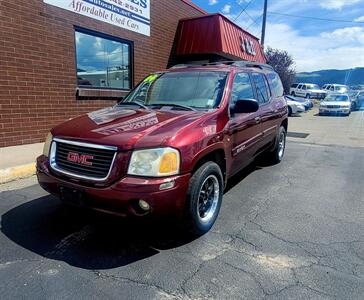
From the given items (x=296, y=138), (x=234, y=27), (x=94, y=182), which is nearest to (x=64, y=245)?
(x=94, y=182)

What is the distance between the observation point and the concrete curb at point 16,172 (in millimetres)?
5051

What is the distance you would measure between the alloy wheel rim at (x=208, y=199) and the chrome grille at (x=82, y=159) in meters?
1.08

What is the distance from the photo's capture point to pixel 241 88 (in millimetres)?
4559

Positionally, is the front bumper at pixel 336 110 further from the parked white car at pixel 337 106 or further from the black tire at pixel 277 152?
the black tire at pixel 277 152

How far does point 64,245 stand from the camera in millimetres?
3168

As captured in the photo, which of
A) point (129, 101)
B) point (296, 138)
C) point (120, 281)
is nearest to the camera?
point (120, 281)

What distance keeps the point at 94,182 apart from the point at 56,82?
5684 millimetres

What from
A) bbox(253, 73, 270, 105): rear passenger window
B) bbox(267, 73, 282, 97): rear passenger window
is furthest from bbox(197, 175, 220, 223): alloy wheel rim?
bbox(267, 73, 282, 97): rear passenger window

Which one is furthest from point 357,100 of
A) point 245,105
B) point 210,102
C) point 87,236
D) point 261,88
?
point 87,236

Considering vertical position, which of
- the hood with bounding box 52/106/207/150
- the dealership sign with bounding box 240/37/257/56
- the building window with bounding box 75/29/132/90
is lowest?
the hood with bounding box 52/106/207/150

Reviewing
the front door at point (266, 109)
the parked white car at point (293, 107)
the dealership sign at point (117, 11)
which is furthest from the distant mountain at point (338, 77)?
the front door at point (266, 109)

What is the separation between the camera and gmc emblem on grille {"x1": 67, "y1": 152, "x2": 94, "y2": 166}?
118 inches

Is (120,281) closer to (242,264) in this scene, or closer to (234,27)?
(242,264)

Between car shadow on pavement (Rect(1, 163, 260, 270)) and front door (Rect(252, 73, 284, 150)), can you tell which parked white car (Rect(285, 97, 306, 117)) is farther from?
car shadow on pavement (Rect(1, 163, 260, 270))
